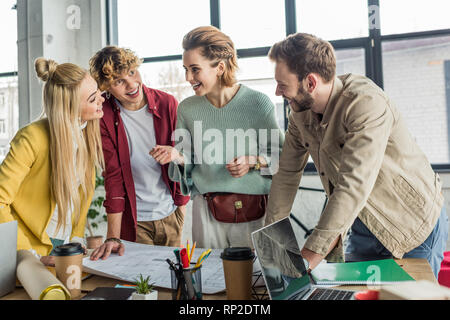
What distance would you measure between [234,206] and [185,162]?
0.27m

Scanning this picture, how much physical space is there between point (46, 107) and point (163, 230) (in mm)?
730

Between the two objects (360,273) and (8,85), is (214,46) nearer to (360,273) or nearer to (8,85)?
(360,273)

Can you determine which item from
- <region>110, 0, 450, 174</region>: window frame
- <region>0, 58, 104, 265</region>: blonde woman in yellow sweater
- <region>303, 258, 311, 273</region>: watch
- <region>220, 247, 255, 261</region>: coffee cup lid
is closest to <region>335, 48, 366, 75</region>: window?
<region>110, 0, 450, 174</region>: window frame

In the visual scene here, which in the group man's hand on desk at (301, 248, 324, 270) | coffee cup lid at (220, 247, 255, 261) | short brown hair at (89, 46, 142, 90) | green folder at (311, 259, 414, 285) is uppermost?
short brown hair at (89, 46, 142, 90)

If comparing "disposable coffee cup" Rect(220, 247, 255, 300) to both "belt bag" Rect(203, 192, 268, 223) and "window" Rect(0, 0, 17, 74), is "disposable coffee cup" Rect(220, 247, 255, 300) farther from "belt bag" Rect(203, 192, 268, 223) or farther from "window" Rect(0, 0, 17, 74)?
"window" Rect(0, 0, 17, 74)

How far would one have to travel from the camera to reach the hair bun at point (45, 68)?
4.82ft

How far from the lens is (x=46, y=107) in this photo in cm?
147

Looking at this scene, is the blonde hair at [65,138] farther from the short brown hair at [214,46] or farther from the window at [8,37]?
the window at [8,37]

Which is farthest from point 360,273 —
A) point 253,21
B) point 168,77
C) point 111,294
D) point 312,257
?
point 168,77

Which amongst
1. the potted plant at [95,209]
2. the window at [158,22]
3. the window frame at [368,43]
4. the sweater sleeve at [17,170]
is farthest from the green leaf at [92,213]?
the sweater sleeve at [17,170]

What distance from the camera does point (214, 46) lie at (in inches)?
60.8

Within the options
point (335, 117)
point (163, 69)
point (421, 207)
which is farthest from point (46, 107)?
point (163, 69)

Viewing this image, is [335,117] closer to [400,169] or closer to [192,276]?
[400,169]

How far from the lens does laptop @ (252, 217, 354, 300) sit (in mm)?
821
